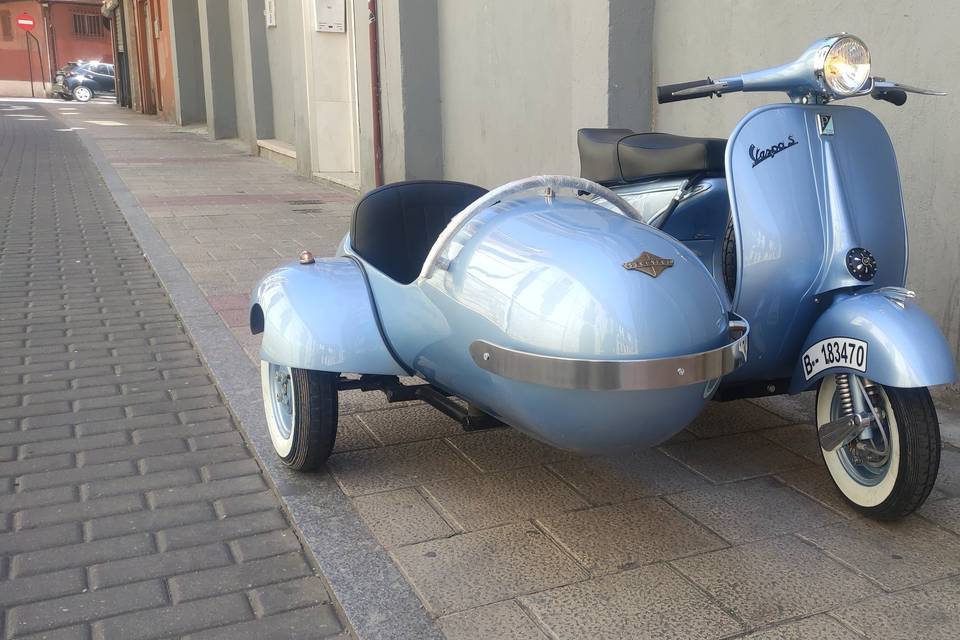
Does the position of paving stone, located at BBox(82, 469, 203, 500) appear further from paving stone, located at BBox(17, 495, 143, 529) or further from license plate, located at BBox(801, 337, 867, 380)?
license plate, located at BBox(801, 337, 867, 380)

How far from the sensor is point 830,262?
3.01 m

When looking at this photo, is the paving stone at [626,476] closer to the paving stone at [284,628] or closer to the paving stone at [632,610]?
the paving stone at [632,610]

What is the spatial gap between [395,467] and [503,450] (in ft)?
1.35

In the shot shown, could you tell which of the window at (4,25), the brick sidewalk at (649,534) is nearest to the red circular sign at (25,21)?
the window at (4,25)

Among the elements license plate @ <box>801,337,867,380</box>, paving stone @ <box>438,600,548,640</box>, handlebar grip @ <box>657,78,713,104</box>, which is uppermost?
handlebar grip @ <box>657,78,713,104</box>

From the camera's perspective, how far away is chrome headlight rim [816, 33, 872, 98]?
114 inches

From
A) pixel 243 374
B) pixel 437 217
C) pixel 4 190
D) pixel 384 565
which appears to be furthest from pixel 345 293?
pixel 4 190

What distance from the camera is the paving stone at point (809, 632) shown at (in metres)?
2.34

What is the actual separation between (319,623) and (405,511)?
2.06 ft

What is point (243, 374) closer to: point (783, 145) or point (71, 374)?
point (71, 374)

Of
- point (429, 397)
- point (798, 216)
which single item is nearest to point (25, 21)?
point (429, 397)

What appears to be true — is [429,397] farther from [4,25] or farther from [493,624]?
[4,25]

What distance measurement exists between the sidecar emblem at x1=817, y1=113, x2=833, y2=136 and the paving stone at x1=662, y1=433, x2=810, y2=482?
1.16m

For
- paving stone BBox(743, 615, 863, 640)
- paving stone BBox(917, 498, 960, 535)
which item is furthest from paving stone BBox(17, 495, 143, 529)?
paving stone BBox(917, 498, 960, 535)
